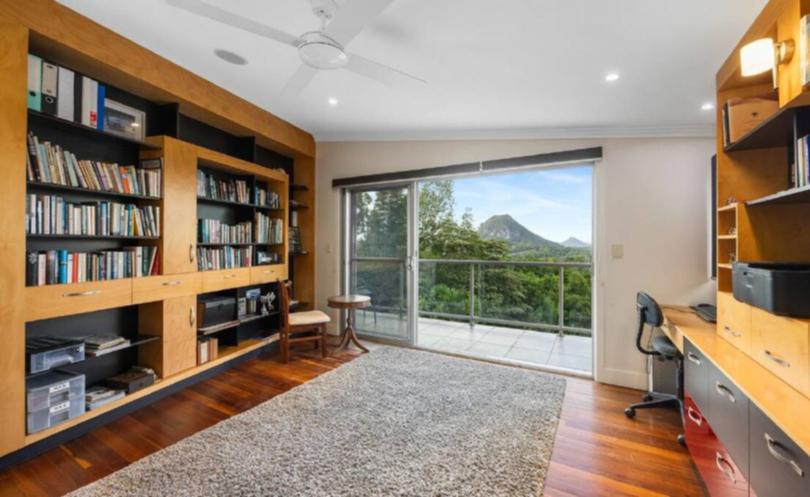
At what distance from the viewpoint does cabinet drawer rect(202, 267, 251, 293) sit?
10.2 feet

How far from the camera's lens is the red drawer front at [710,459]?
1.38 metres

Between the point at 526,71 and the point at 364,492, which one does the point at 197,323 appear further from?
the point at 526,71

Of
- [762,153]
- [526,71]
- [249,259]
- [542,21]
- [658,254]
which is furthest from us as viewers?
[249,259]

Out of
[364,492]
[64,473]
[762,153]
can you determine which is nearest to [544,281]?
[762,153]

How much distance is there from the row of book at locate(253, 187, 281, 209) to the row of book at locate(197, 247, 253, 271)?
0.51m

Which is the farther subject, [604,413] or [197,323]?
[197,323]

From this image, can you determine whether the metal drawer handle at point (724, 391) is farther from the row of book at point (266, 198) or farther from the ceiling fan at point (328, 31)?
the row of book at point (266, 198)

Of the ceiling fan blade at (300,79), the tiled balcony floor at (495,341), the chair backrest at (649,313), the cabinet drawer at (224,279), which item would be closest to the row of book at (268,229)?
the cabinet drawer at (224,279)

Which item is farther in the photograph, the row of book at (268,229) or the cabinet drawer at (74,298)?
the row of book at (268,229)

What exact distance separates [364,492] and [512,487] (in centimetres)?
73

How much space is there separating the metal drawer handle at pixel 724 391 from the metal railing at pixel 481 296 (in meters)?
2.68

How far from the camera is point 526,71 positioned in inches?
92.7

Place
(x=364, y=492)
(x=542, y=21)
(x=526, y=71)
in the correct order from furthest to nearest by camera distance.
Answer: (x=526, y=71)
(x=542, y=21)
(x=364, y=492)

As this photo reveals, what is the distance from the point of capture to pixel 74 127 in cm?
229
